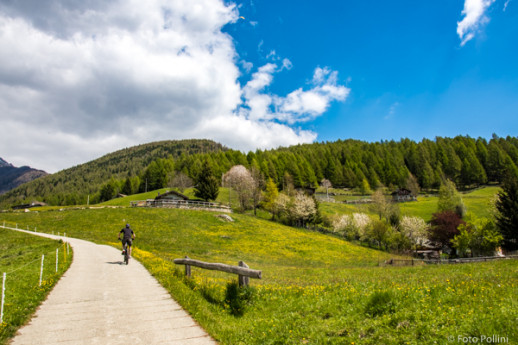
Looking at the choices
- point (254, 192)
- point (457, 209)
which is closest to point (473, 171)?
point (457, 209)

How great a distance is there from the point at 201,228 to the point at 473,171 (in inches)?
5391

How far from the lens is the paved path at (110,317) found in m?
5.66

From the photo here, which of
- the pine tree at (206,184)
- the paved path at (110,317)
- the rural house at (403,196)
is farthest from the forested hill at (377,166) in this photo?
the paved path at (110,317)

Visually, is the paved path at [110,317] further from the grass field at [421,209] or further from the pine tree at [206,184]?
the grass field at [421,209]

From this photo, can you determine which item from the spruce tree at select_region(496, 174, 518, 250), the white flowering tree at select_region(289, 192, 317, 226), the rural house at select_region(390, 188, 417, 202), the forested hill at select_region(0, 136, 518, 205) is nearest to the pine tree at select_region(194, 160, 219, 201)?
the white flowering tree at select_region(289, 192, 317, 226)

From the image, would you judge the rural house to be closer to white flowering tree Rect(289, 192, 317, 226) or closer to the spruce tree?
white flowering tree Rect(289, 192, 317, 226)

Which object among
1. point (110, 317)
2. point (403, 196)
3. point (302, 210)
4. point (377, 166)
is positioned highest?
point (377, 166)

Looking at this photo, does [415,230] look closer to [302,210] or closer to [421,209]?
[302,210]

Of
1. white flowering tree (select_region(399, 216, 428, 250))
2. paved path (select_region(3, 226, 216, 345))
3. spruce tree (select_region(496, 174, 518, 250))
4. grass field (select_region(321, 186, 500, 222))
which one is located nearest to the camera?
paved path (select_region(3, 226, 216, 345))

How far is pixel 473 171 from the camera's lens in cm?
12400

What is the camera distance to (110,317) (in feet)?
22.6

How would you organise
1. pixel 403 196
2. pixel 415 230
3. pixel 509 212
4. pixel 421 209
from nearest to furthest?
pixel 509 212, pixel 415 230, pixel 421 209, pixel 403 196

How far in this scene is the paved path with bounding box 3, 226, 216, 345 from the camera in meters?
5.66

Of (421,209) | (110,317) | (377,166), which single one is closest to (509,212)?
(421,209)
